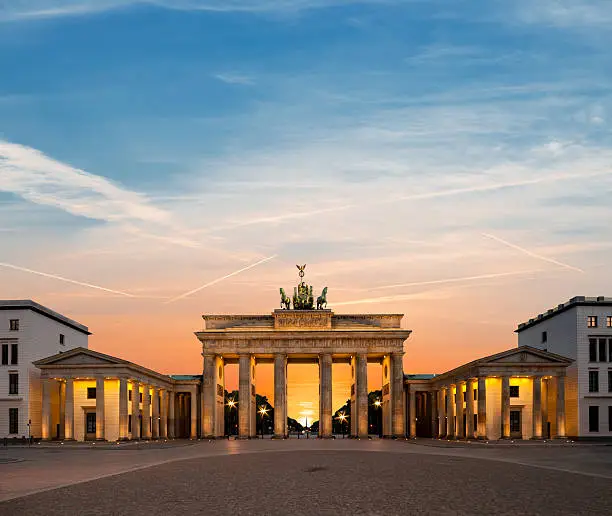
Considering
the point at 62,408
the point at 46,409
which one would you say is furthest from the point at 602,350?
the point at 62,408

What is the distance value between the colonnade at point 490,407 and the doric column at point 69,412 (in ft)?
159

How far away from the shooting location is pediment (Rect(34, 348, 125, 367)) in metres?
106

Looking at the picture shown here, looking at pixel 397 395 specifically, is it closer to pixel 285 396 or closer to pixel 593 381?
pixel 285 396

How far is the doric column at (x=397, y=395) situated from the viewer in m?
129

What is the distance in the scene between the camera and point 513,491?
107 feet

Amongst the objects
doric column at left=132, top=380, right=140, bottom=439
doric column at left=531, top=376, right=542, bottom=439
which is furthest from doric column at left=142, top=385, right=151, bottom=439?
doric column at left=531, top=376, right=542, bottom=439

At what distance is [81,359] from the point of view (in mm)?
106312

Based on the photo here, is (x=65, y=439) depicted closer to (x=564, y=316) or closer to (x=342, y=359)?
(x=342, y=359)

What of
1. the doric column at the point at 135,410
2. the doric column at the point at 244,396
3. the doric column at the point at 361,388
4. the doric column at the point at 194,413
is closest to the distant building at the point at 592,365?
the doric column at the point at 361,388

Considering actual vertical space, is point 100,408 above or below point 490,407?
above

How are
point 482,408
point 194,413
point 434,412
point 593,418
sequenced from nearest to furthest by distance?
1. point 482,408
2. point 593,418
3. point 194,413
4. point 434,412

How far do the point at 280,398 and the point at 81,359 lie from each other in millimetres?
33266

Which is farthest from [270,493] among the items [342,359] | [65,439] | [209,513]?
[342,359]

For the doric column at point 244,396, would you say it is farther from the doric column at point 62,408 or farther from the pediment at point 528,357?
the pediment at point 528,357
